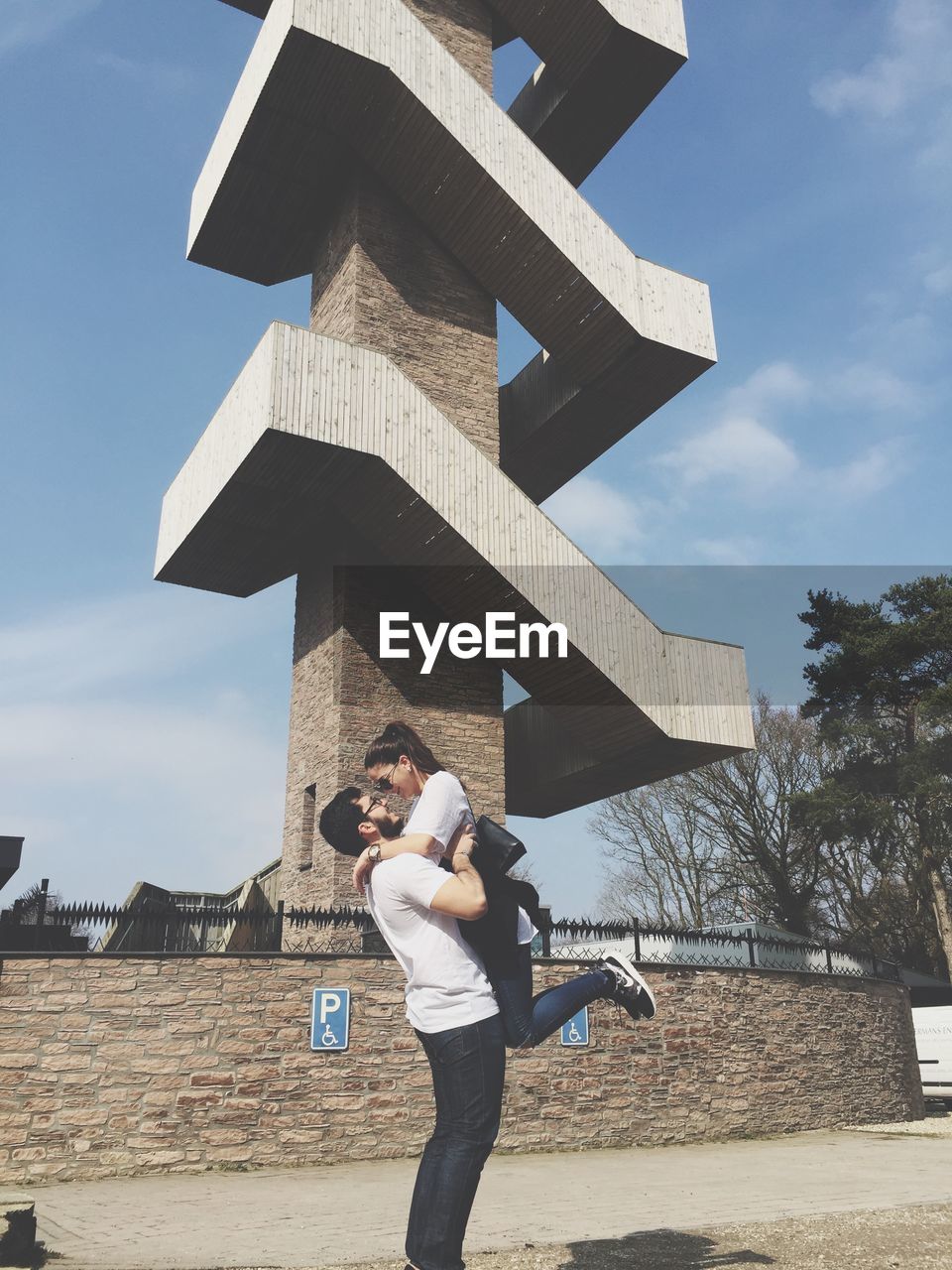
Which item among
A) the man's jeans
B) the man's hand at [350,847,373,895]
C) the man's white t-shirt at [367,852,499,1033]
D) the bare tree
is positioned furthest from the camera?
the bare tree

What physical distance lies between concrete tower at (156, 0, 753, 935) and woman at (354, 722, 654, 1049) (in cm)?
887

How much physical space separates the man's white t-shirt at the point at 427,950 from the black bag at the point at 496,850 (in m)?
0.23

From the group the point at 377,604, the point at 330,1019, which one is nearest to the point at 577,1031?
the point at 330,1019

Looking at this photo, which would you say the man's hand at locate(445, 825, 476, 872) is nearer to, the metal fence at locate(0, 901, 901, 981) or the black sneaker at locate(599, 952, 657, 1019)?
the black sneaker at locate(599, 952, 657, 1019)

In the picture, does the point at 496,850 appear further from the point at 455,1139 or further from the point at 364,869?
the point at 455,1139

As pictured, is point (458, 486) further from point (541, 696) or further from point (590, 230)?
point (590, 230)

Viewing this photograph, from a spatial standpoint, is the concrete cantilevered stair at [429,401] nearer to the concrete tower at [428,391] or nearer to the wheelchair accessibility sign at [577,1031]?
the concrete tower at [428,391]

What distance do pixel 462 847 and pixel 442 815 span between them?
0.65ft

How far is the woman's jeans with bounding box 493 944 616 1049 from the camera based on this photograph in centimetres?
505

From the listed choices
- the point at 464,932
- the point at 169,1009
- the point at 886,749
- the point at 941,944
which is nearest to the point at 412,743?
the point at 464,932

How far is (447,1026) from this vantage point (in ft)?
16.0

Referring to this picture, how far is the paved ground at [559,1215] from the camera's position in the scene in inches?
248

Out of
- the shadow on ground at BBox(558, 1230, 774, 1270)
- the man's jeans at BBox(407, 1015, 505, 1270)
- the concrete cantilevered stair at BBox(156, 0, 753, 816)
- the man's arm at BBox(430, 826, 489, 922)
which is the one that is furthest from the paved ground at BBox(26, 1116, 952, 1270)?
the concrete cantilevered stair at BBox(156, 0, 753, 816)

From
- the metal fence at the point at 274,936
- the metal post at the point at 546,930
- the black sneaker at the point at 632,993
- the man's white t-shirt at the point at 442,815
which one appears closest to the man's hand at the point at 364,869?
the man's white t-shirt at the point at 442,815
